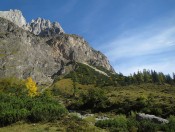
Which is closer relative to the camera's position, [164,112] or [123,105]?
[164,112]

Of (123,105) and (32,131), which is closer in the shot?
(32,131)

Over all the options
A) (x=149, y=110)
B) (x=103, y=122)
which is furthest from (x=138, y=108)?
(x=103, y=122)

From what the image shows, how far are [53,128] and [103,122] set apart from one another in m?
9.39

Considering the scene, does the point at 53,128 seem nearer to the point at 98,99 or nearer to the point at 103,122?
the point at 103,122

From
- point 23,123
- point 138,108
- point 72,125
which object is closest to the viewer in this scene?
point 72,125

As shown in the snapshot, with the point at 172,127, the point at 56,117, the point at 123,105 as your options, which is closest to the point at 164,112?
the point at 123,105

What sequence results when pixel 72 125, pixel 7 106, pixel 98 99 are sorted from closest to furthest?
pixel 72 125, pixel 7 106, pixel 98 99

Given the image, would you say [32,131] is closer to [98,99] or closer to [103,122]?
[103,122]

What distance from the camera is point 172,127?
124ft

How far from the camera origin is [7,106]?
152 feet

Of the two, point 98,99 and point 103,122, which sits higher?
point 98,99

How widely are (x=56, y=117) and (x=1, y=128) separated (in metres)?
8.51

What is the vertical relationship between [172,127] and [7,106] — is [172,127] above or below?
below

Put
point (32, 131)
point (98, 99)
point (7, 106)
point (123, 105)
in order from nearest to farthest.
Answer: point (32, 131) < point (7, 106) < point (123, 105) < point (98, 99)
